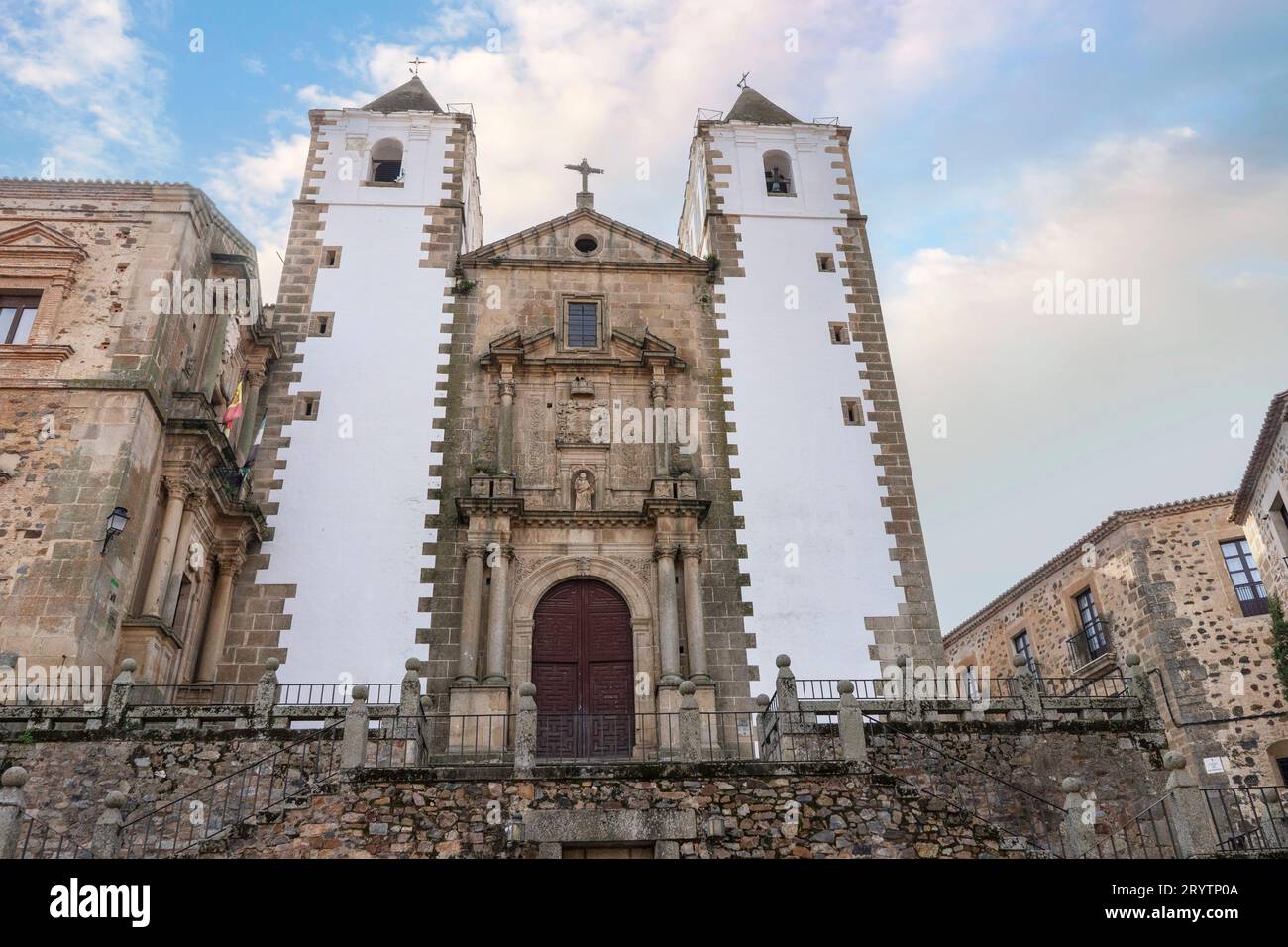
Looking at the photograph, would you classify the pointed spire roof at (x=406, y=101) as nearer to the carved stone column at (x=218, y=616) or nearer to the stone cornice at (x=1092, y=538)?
the carved stone column at (x=218, y=616)

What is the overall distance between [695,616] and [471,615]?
10.6 ft

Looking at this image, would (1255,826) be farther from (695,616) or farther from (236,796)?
(236,796)

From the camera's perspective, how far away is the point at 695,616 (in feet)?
49.5

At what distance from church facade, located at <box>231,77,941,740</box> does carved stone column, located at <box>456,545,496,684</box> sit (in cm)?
4

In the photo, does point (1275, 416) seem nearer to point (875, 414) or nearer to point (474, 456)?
point (875, 414)

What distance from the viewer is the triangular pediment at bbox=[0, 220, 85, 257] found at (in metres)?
14.5

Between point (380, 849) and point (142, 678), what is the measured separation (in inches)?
189

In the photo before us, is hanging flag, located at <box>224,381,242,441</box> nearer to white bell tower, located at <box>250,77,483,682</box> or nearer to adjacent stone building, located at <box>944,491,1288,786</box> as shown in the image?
white bell tower, located at <box>250,77,483,682</box>

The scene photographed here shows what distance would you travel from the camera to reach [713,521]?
16.2 metres

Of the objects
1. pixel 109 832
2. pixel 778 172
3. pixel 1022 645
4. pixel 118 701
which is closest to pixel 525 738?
pixel 109 832

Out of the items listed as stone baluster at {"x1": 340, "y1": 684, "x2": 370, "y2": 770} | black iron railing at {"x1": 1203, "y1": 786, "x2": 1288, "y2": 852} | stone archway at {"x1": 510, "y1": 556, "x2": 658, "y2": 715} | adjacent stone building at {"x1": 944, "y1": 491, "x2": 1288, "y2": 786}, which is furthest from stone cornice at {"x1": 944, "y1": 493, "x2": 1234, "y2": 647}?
stone baluster at {"x1": 340, "y1": 684, "x2": 370, "y2": 770}

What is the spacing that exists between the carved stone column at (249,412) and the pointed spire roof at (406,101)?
6700 mm

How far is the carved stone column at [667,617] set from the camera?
1456 cm
